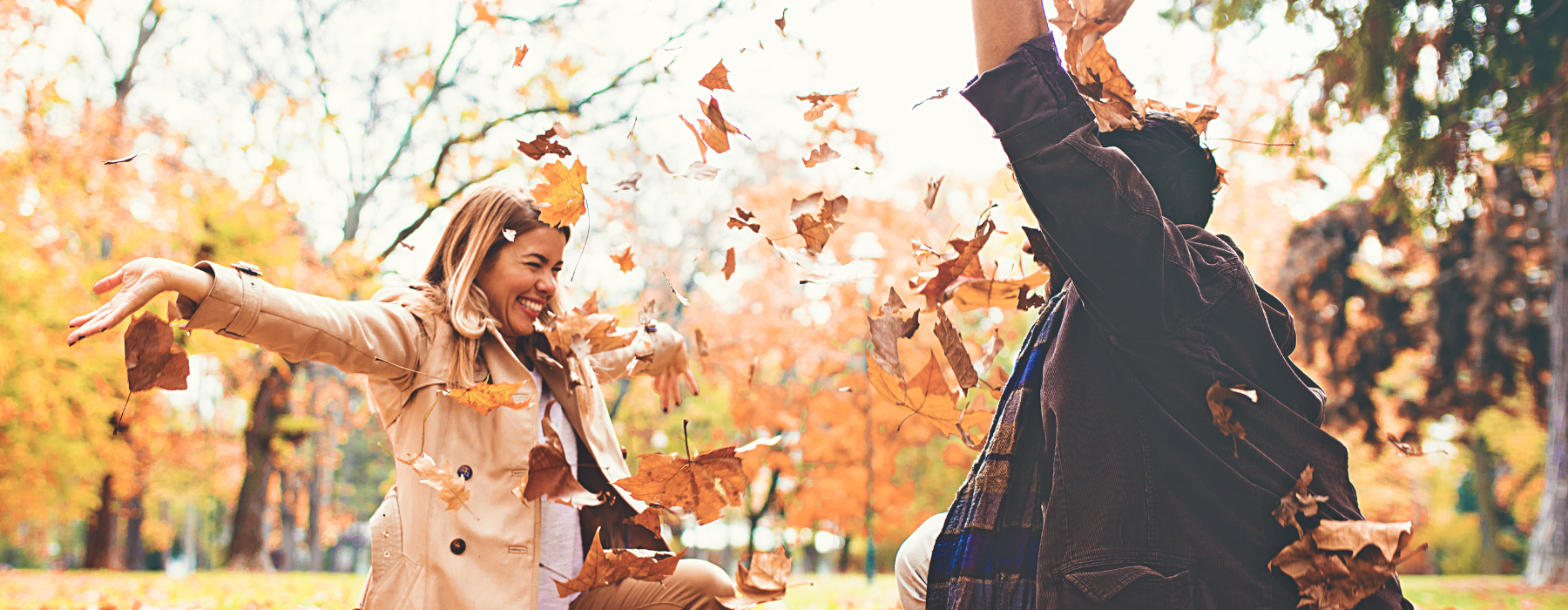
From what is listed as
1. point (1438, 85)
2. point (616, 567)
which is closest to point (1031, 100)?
point (616, 567)

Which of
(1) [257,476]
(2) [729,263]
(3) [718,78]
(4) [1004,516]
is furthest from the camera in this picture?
(1) [257,476]

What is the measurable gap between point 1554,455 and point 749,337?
9388 mm

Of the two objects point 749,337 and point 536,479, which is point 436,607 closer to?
point 536,479

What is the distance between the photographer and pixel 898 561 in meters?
2.06

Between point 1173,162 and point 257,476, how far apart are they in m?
13.8

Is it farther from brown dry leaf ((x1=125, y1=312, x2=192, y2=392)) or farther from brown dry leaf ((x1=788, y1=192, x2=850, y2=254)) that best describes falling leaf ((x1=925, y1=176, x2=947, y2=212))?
brown dry leaf ((x1=125, y1=312, x2=192, y2=392))

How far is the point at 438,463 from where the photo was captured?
2.28 meters

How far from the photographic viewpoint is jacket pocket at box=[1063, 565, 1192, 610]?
134 centimetres

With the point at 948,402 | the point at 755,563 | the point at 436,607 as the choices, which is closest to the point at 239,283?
the point at 436,607

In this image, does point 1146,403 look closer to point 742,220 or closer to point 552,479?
point 742,220

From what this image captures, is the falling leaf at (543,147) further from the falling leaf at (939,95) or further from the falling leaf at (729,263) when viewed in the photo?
the falling leaf at (939,95)

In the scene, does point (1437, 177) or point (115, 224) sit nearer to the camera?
point (1437, 177)

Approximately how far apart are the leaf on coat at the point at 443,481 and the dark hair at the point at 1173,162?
171cm

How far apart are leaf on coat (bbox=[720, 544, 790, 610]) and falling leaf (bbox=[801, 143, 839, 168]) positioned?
38.1 inches
